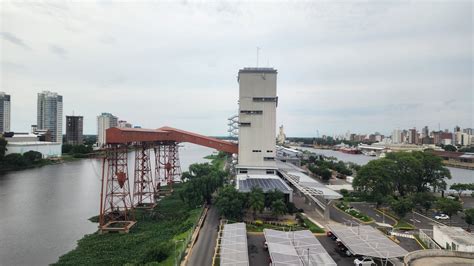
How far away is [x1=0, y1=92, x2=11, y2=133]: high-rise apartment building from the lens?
304 ft

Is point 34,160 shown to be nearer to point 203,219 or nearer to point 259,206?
point 203,219

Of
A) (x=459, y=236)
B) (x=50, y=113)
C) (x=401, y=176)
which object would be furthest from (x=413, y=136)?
(x=50, y=113)

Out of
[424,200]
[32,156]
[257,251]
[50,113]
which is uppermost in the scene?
[50,113]

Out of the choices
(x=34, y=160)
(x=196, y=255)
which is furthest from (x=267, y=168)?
(x=34, y=160)

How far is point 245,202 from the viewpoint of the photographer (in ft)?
75.2

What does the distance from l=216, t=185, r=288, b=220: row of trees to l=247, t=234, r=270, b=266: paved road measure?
2.79m

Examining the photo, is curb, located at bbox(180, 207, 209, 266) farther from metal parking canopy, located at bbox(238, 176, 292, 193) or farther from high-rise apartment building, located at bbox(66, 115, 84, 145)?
high-rise apartment building, located at bbox(66, 115, 84, 145)

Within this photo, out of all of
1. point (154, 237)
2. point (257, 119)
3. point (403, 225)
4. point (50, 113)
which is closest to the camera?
point (154, 237)

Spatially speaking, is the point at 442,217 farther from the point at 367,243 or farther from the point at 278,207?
the point at 278,207

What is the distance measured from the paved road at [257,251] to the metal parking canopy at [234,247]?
91cm

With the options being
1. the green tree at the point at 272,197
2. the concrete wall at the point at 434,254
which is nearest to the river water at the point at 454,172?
the green tree at the point at 272,197

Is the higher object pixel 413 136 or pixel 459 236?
pixel 413 136

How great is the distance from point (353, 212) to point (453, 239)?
29.5 ft

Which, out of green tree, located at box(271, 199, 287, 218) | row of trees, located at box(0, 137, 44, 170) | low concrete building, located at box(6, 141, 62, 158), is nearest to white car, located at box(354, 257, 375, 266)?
green tree, located at box(271, 199, 287, 218)
